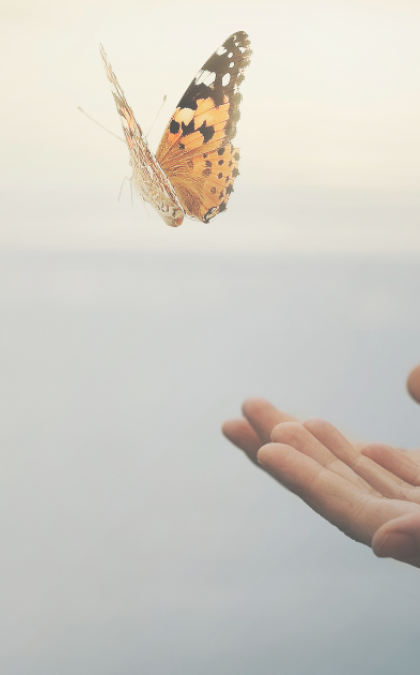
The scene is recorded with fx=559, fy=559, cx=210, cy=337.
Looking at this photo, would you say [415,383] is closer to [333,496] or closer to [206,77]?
[333,496]

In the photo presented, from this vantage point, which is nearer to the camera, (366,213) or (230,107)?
(230,107)

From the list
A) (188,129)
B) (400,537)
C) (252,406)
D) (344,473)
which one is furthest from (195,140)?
(400,537)

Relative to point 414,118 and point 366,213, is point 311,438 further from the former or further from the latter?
point 414,118

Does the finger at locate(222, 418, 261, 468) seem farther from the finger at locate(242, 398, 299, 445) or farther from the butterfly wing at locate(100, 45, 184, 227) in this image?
the butterfly wing at locate(100, 45, 184, 227)

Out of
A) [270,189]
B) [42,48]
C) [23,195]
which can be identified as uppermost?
[42,48]

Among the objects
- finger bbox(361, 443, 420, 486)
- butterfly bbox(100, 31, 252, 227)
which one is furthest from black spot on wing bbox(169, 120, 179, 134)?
finger bbox(361, 443, 420, 486)

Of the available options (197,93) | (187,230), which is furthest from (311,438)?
(197,93)

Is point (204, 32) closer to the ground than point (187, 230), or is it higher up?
higher up
